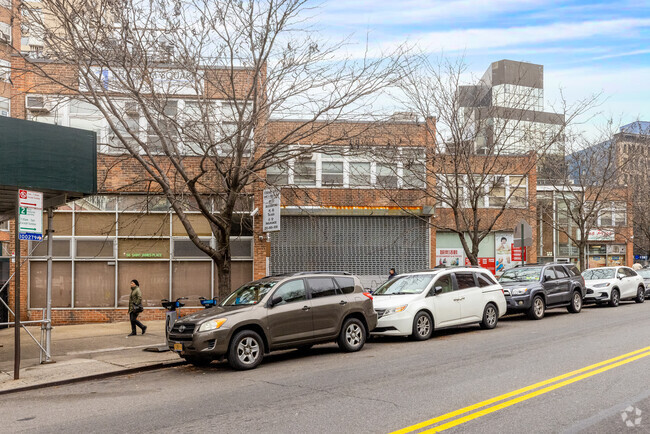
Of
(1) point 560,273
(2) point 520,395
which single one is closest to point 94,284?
(1) point 560,273

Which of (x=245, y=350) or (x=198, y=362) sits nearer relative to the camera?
(x=245, y=350)

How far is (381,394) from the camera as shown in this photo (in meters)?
7.88

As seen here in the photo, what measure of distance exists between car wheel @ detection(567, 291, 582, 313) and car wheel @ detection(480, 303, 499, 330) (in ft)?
16.3

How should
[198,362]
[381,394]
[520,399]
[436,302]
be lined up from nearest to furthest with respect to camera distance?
[520,399]
[381,394]
[198,362]
[436,302]

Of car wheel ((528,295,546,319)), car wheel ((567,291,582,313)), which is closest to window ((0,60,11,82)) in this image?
car wheel ((528,295,546,319))

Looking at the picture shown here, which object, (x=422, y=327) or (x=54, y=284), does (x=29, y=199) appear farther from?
(x=54, y=284)

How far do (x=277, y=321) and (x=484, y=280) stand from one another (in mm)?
6802

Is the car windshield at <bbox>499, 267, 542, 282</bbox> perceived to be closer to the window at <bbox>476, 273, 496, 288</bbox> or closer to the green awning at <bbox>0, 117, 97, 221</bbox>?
the window at <bbox>476, 273, 496, 288</bbox>

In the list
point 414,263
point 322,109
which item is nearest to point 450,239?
point 414,263

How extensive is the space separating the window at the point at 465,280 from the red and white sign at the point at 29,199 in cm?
947

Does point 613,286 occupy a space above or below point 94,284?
below

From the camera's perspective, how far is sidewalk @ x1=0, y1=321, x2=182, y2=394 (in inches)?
411

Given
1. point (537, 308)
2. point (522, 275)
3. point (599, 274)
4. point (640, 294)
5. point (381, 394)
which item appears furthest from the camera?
point (640, 294)

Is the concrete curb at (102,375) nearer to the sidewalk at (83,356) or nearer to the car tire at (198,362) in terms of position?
the sidewalk at (83,356)
